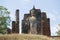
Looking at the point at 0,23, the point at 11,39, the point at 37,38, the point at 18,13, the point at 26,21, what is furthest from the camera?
the point at 26,21

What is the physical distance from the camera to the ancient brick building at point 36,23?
30781 mm

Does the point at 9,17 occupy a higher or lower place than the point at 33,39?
higher

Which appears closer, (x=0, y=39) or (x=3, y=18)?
(x=0, y=39)

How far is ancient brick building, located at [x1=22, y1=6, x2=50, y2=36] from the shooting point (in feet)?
101

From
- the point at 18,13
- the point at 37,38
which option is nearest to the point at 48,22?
the point at 18,13

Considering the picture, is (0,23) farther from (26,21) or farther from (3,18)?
(26,21)

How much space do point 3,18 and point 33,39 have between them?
21628 mm

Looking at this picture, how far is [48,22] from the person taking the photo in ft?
112

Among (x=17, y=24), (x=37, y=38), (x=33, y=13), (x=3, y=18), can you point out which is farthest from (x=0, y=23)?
(x=37, y=38)

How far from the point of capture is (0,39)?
11.6m

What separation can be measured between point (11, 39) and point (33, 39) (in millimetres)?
1351

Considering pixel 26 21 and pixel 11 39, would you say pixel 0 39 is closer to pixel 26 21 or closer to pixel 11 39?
pixel 11 39

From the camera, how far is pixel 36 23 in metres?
32.5

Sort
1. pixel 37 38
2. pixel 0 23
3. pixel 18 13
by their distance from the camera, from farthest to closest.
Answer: pixel 18 13, pixel 0 23, pixel 37 38
